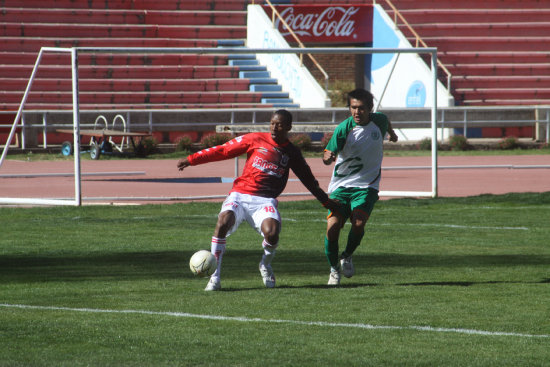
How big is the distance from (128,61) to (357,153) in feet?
86.6

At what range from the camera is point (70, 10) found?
3575 centimetres

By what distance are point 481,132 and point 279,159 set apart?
27.0 metres

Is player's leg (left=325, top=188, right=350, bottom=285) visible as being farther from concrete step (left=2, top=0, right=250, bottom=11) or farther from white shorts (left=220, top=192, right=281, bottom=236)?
concrete step (left=2, top=0, right=250, bottom=11)

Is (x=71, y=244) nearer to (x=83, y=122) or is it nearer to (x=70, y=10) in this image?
(x=83, y=122)

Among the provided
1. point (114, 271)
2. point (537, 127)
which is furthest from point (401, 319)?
point (537, 127)

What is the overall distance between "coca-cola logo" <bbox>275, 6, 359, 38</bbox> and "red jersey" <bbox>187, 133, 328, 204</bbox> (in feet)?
97.7

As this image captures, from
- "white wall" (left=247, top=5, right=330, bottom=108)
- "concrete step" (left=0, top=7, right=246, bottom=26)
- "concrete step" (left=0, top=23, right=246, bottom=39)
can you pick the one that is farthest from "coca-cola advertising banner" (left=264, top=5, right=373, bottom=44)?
"concrete step" (left=0, top=23, right=246, bottom=39)

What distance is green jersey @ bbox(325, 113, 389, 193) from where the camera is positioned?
8992mm

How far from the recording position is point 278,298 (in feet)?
26.0

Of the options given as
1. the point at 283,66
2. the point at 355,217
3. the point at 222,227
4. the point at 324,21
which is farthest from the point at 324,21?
the point at 222,227

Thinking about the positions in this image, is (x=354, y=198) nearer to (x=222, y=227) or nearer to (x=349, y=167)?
(x=349, y=167)

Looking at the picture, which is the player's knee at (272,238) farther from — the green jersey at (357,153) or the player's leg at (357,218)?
the green jersey at (357,153)

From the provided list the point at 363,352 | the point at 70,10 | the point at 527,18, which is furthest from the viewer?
the point at 527,18

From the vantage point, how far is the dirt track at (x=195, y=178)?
61.0 ft
